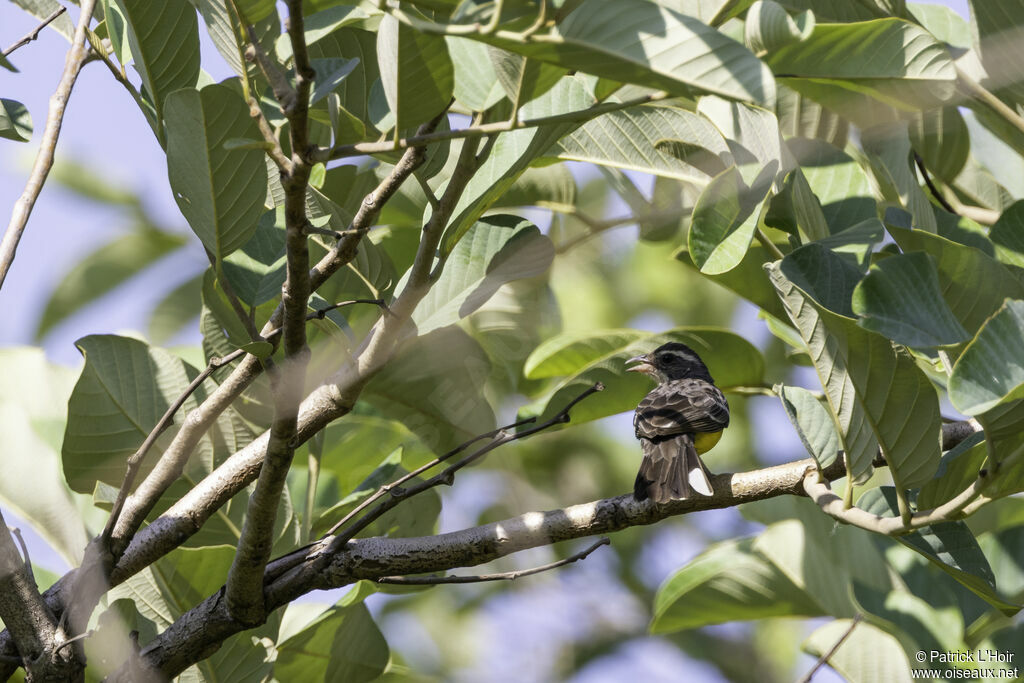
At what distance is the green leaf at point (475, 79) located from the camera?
1772 millimetres

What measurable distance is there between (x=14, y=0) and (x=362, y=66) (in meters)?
1.01

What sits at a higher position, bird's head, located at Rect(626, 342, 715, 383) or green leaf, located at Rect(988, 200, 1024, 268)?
green leaf, located at Rect(988, 200, 1024, 268)

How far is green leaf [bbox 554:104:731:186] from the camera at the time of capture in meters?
2.95

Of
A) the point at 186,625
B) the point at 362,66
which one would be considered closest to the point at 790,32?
the point at 362,66

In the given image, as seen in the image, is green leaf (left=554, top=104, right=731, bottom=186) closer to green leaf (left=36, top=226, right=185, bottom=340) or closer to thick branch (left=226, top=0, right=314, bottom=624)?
thick branch (left=226, top=0, right=314, bottom=624)

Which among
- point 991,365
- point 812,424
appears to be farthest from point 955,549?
point 991,365

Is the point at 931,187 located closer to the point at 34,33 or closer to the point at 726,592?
the point at 726,592

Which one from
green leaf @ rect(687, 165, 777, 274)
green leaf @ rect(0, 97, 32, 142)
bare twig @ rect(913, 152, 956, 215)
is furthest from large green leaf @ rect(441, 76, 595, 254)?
bare twig @ rect(913, 152, 956, 215)

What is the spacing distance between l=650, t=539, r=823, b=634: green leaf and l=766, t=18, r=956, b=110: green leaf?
1661mm

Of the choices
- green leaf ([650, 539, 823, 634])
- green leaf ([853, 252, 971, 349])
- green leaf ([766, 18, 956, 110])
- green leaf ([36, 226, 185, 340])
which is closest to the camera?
green leaf ([853, 252, 971, 349])

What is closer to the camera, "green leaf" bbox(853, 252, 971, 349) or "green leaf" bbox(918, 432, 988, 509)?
"green leaf" bbox(853, 252, 971, 349)

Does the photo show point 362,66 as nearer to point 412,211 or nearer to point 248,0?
point 412,211

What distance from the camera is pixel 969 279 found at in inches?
85.7

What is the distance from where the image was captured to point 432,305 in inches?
104
